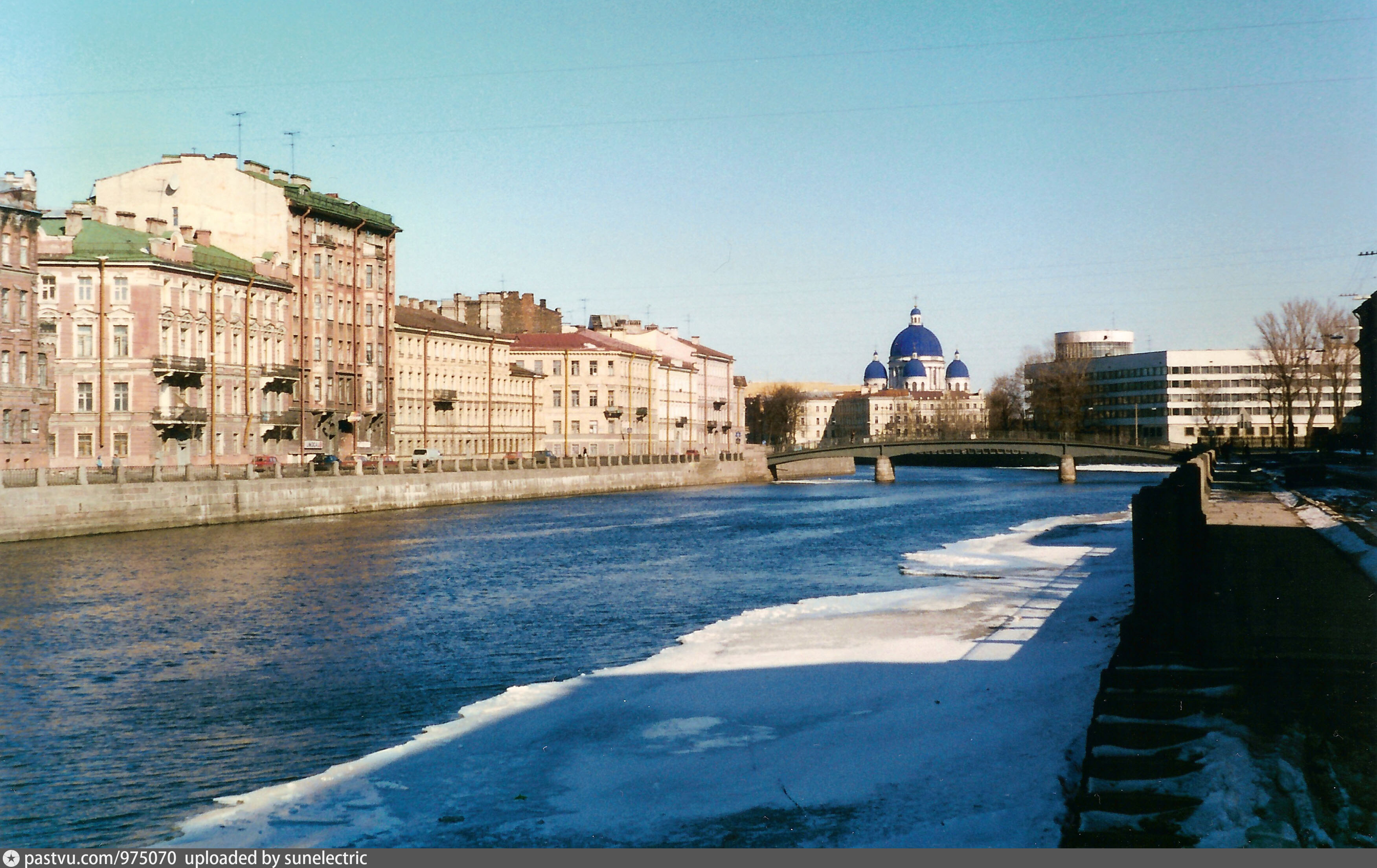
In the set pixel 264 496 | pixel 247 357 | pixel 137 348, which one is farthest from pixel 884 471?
pixel 137 348

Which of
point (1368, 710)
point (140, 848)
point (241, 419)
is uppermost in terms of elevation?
point (241, 419)

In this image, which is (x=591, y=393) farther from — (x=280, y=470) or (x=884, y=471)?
(x=280, y=470)

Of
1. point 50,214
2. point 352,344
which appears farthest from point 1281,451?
point 50,214

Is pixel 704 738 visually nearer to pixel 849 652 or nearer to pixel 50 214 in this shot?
pixel 849 652

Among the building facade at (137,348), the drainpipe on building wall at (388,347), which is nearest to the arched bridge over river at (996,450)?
the drainpipe on building wall at (388,347)

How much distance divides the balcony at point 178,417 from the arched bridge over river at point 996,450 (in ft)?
221

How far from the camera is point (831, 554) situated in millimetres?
47125

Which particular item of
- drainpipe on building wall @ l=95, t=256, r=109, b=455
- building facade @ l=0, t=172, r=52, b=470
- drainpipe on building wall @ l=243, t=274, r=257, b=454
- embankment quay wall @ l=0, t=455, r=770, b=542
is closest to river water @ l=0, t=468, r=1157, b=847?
embankment quay wall @ l=0, t=455, r=770, b=542

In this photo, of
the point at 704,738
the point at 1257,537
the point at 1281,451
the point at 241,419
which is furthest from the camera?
the point at 1281,451

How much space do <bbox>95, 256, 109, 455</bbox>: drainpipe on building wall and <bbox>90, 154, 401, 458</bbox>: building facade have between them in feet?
21.5

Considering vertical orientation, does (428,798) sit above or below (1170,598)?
below

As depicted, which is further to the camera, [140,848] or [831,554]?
[831,554]

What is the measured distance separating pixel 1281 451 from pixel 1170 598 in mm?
108925

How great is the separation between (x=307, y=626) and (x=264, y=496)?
35444mm
